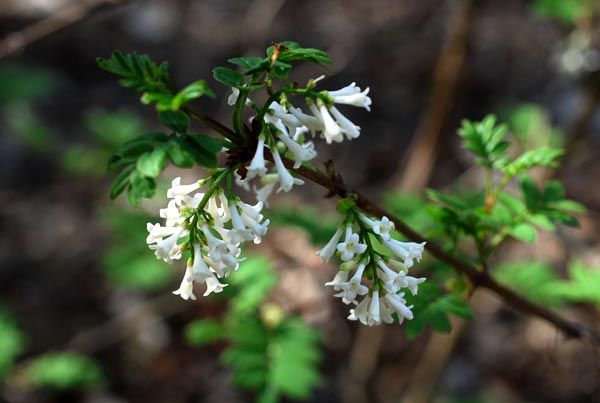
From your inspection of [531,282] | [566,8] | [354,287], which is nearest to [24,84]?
[566,8]

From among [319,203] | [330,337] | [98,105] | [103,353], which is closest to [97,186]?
[98,105]

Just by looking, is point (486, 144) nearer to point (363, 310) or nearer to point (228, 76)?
point (363, 310)

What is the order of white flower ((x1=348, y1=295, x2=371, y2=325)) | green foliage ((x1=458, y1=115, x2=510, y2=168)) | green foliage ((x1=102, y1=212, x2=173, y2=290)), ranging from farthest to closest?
green foliage ((x1=102, y1=212, x2=173, y2=290)) → green foliage ((x1=458, y1=115, x2=510, y2=168)) → white flower ((x1=348, y1=295, x2=371, y2=325))

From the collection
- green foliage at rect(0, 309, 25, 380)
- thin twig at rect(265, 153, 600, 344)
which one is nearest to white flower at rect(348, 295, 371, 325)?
thin twig at rect(265, 153, 600, 344)

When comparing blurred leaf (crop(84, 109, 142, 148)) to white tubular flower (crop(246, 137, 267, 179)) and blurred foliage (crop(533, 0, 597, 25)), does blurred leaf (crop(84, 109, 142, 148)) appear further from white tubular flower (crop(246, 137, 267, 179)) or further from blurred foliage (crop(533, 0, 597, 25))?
white tubular flower (crop(246, 137, 267, 179))

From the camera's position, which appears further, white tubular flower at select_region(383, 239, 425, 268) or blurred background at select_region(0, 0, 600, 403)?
blurred background at select_region(0, 0, 600, 403)

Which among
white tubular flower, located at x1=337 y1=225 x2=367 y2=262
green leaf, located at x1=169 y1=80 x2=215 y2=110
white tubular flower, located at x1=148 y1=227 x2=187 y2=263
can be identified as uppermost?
green leaf, located at x1=169 y1=80 x2=215 y2=110

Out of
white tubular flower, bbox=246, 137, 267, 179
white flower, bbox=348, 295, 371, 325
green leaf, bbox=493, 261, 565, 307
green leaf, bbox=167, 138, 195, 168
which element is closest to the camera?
green leaf, bbox=167, 138, 195, 168

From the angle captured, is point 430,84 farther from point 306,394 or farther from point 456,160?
point 306,394

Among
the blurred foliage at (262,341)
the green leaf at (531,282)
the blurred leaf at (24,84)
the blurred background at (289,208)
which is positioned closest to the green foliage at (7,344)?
the blurred background at (289,208)
